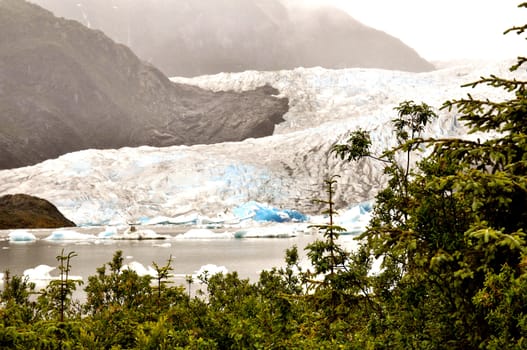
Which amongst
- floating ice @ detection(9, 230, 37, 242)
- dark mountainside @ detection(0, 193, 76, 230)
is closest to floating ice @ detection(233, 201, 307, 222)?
dark mountainside @ detection(0, 193, 76, 230)

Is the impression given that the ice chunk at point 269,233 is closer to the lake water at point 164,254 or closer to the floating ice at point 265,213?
the lake water at point 164,254

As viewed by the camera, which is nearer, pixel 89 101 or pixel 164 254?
pixel 164 254

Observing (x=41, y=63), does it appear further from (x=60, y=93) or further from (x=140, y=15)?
(x=140, y=15)

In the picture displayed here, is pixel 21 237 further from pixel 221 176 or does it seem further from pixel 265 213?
pixel 221 176

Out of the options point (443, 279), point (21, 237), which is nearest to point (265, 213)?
point (21, 237)

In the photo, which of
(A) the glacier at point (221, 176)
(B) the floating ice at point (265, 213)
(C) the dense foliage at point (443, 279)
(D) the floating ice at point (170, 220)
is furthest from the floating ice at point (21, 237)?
(C) the dense foliage at point (443, 279)

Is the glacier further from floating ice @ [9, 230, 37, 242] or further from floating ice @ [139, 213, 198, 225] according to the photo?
floating ice @ [9, 230, 37, 242]
